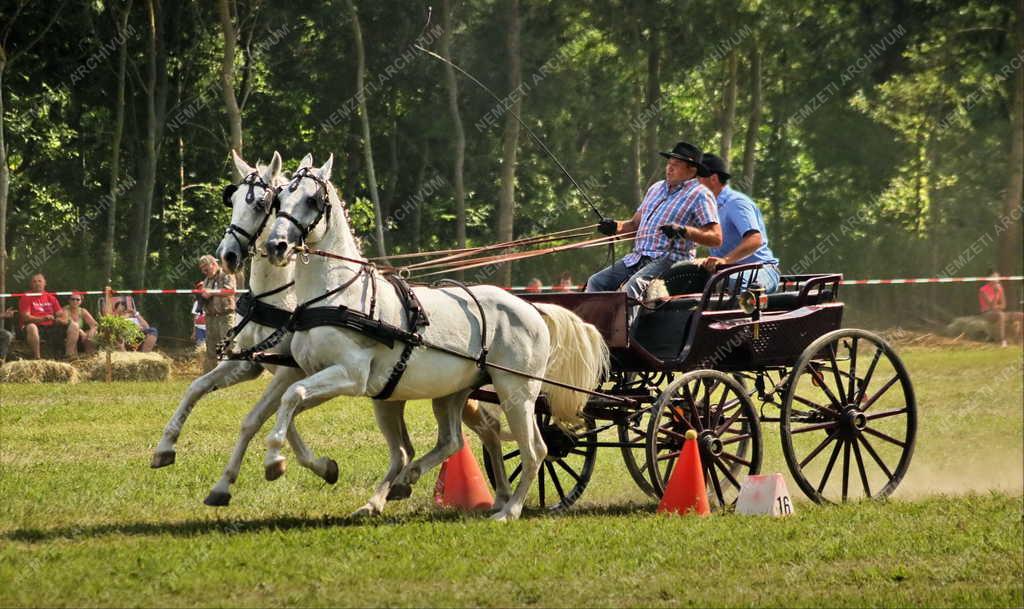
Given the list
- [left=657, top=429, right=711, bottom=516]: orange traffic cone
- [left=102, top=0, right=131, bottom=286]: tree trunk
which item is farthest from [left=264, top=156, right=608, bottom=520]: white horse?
[left=102, top=0, right=131, bottom=286]: tree trunk

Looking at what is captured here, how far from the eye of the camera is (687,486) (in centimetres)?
925

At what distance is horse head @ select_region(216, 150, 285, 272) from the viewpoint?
7.86m

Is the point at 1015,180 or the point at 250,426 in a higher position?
the point at 1015,180

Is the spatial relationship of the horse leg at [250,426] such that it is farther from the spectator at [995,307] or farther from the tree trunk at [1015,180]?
the tree trunk at [1015,180]

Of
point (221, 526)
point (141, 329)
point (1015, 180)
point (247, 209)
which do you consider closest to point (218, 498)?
point (221, 526)

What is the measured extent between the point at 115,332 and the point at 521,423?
37.0 feet

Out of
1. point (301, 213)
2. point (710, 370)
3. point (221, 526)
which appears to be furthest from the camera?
point (710, 370)

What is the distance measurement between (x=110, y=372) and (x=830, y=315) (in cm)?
1094

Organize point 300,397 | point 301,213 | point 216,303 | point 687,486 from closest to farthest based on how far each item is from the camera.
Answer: point 300,397
point 301,213
point 687,486
point 216,303

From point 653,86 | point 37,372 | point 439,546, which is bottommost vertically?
point 439,546

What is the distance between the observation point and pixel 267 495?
32.3 ft

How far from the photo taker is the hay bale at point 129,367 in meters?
18.7

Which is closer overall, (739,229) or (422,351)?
(422,351)

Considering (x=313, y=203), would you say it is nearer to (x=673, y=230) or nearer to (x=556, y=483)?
(x=673, y=230)
